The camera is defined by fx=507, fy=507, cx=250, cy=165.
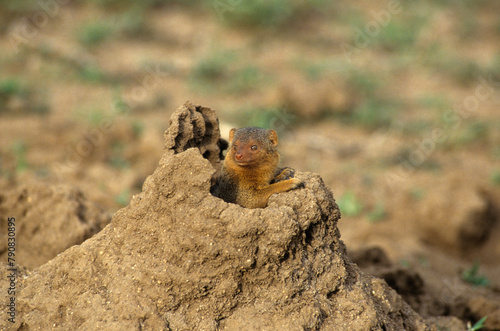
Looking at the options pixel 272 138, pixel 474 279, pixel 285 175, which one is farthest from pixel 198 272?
pixel 474 279

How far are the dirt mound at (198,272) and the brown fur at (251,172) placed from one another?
0.24 m

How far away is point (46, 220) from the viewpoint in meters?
4.42

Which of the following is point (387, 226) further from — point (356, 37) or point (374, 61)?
point (356, 37)

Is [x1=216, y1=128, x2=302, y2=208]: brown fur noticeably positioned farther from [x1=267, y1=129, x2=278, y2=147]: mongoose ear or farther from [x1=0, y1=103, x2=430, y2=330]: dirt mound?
[x1=0, y1=103, x2=430, y2=330]: dirt mound

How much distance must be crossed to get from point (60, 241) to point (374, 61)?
11.0 meters

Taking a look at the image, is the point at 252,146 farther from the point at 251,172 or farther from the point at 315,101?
the point at 315,101

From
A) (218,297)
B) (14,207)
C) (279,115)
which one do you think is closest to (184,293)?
(218,297)

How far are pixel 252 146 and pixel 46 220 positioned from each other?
2054 millimetres

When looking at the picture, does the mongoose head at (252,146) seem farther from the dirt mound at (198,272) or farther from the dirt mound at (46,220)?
the dirt mound at (46,220)

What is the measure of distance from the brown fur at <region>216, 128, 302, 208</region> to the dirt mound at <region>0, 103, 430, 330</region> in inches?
9.6

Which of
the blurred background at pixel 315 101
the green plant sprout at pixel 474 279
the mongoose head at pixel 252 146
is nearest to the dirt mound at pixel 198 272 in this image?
the mongoose head at pixel 252 146

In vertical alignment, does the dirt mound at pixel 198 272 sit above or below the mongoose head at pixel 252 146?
below

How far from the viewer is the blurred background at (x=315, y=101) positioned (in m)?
7.59

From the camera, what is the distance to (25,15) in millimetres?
11625
